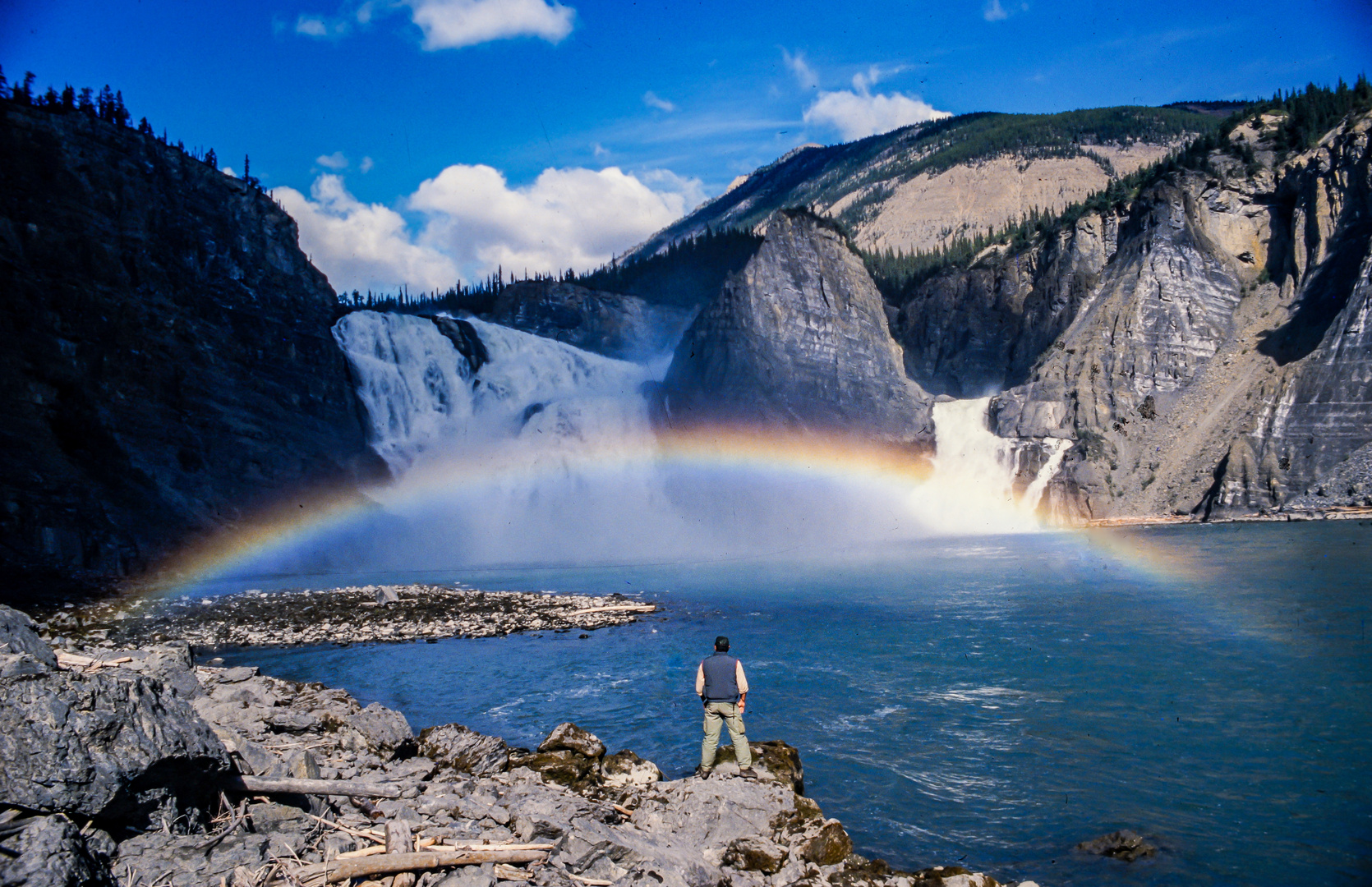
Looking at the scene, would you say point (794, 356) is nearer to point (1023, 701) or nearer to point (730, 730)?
point (1023, 701)

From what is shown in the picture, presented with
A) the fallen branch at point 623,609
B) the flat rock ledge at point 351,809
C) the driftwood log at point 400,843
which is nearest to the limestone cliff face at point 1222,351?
the fallen branch at point 623,609

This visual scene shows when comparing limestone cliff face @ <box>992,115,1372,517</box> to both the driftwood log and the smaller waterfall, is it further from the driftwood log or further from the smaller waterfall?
the driftwood log

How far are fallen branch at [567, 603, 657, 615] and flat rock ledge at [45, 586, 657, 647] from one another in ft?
0.11

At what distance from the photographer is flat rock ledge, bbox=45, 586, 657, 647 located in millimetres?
25109

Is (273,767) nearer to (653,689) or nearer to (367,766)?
(367,766)

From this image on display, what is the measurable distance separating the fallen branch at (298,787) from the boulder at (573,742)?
3.13 metres

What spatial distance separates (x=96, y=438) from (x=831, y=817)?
44869mm

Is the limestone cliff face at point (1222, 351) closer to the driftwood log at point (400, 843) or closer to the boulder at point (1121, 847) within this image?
the boulder at point (1121, 847)

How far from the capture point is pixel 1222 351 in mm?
69438

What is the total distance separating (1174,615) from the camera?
24078 mm

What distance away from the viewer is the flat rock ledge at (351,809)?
18.6 feet

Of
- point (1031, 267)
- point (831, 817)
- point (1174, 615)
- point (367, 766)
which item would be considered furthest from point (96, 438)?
point (1031, 267)

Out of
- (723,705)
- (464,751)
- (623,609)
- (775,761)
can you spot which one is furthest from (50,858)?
(623,609)

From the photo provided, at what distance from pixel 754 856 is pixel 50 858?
5904 mm
